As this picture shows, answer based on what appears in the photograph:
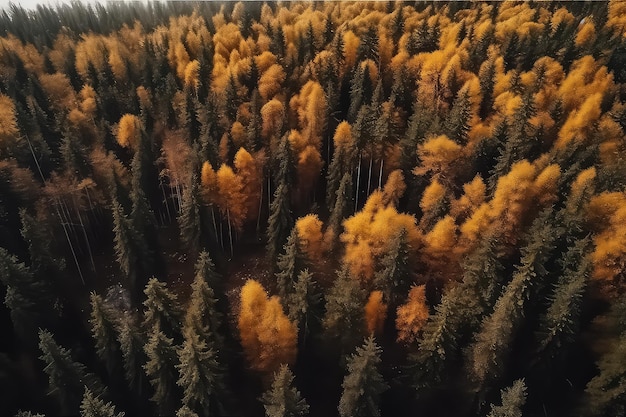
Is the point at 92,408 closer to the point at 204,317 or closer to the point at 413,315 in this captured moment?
the point at 204,317

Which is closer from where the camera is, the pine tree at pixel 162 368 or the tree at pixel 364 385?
the tree at pixel 364 385

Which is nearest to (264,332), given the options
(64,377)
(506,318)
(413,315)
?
(413,315)

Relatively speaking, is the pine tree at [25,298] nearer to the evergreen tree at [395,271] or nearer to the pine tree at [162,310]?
the pine tree at [162,310]

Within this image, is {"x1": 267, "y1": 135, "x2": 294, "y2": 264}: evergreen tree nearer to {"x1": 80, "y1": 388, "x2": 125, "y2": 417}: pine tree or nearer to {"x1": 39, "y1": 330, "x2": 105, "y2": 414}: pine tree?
{"x1": 39, "y1": 330, "x2": 105, "y2": 414}: pine tree

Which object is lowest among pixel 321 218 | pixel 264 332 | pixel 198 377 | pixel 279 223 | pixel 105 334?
pixel 321 218

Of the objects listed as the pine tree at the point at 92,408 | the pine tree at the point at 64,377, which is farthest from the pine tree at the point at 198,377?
the pine tree at the point at 64,377

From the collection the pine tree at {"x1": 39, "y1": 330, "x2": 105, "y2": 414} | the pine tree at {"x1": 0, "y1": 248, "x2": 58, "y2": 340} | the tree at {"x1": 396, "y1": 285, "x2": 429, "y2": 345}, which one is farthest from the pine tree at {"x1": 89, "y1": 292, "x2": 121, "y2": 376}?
the tree at {"x1": 396, "y1": 285, "x2": 429, "y2": 345}

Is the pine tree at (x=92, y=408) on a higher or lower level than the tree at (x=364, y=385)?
higher
